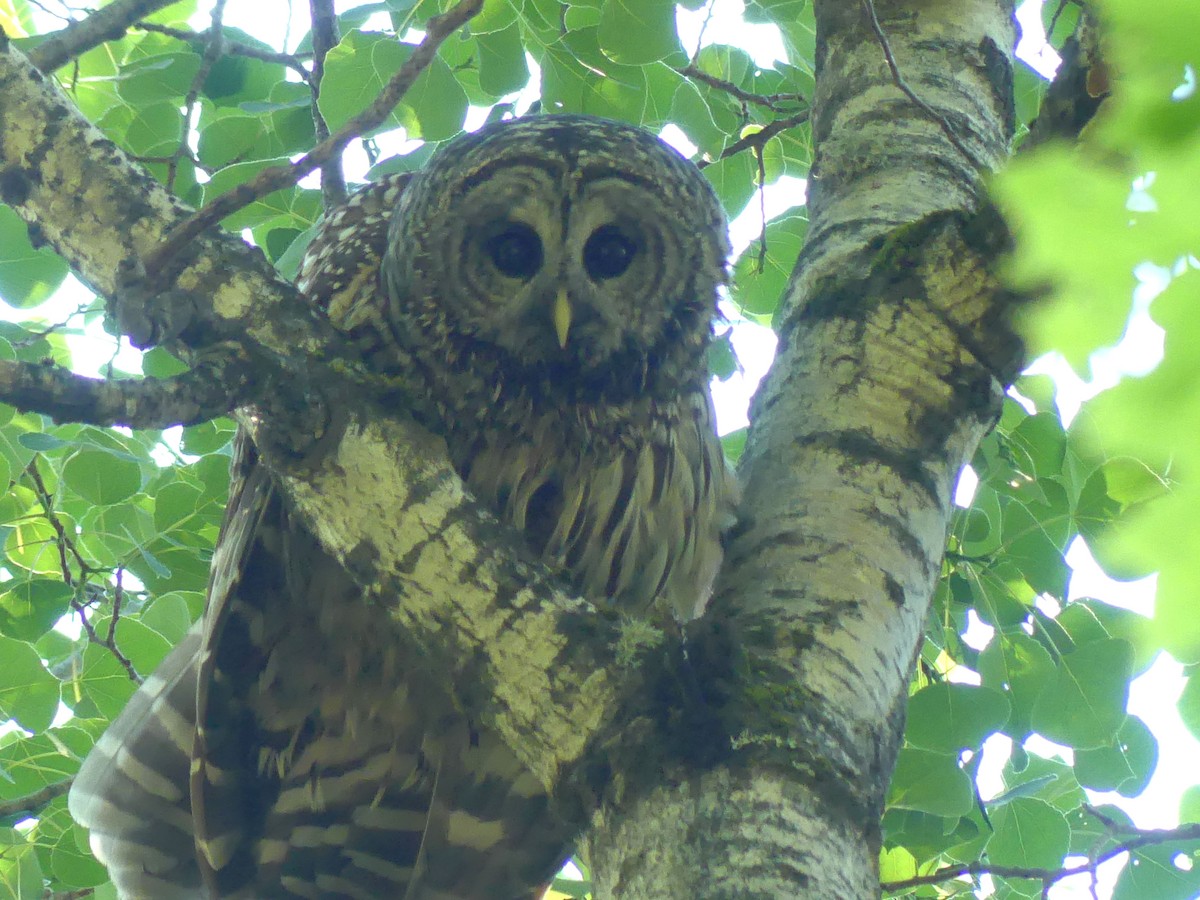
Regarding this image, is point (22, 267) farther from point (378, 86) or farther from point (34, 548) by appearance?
point (378, 86)

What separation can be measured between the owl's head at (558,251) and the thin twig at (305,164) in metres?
0.76

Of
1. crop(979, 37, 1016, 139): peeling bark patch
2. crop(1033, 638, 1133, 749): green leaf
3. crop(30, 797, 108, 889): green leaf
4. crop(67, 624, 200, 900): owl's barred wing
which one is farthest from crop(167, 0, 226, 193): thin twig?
crop(1033, 638, 1133, 749): green leaf

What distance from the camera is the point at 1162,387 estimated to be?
0.35 meters

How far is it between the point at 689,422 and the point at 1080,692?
86 centimetres

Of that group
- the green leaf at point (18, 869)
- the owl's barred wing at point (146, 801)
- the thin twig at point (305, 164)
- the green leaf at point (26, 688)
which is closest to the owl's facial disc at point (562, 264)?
the thin twig at point (305, 164)

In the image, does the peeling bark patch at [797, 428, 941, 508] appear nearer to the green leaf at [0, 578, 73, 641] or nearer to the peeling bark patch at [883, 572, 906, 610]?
the peeling bark patch at [883, 572, 906, 610]

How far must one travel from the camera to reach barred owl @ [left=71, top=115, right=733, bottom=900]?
225 cm

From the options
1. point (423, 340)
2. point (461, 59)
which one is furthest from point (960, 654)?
point (461, 59)

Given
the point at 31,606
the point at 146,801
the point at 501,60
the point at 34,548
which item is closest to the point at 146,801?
the point at 146,801

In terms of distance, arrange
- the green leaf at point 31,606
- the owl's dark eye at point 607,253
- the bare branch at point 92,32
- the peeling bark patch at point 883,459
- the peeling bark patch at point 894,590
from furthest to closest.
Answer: the green leaf at point 31,606 → the owl's dark eye at point 607,253 → the bare branch at point 92,32 → the peeling bark patch at point 883,459 → the peeling bark patch at point 894,590

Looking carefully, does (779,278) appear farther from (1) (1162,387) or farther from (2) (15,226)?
(1) (1162,387)

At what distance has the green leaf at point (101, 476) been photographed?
2.58m

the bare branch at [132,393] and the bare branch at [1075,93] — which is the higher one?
the bare branch at [1075,93]

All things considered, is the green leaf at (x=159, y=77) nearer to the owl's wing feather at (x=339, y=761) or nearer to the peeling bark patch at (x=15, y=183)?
the owl's wing feather at (x=339, y=761)
